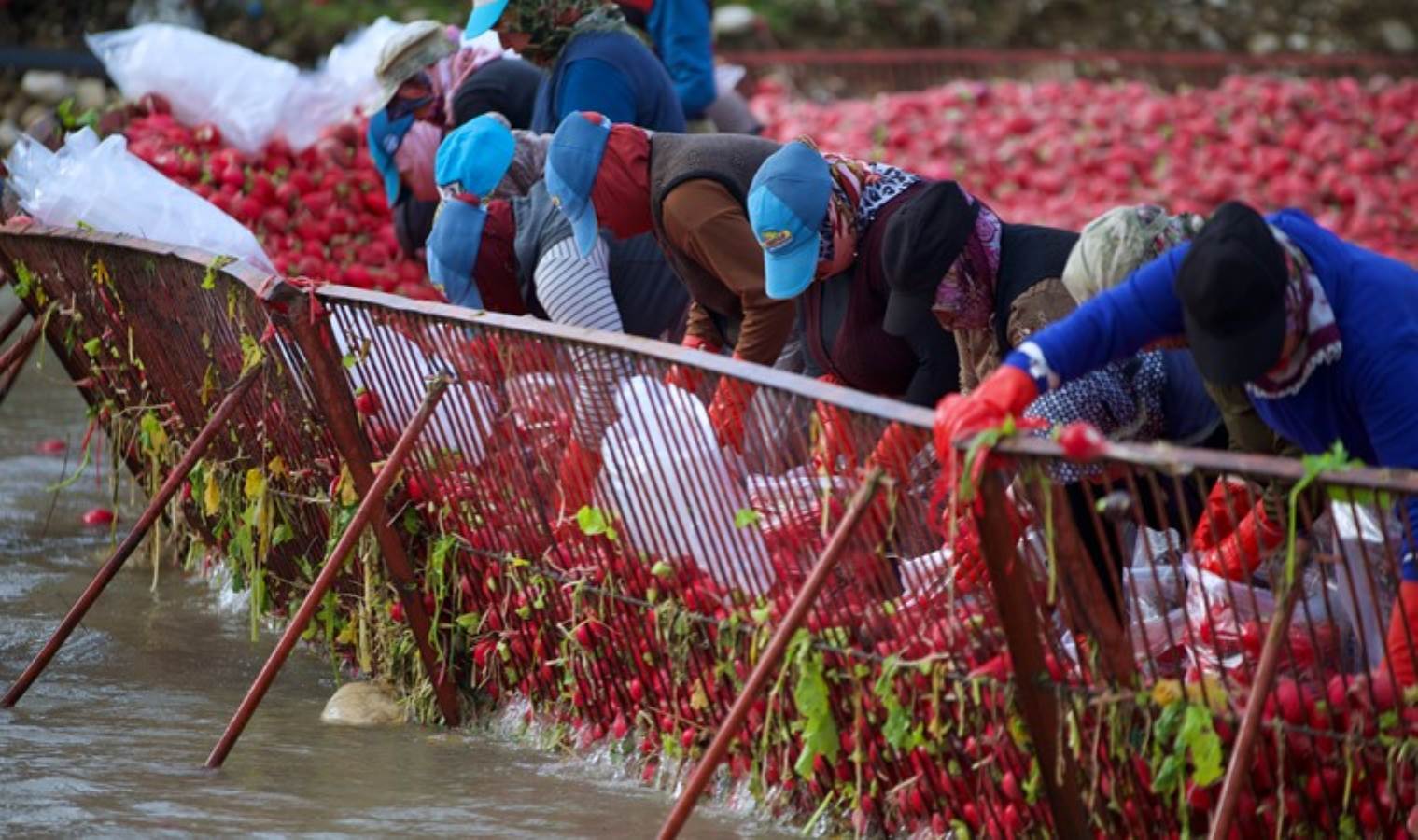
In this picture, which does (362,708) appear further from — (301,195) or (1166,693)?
(301,195)

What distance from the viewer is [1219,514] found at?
4289mm

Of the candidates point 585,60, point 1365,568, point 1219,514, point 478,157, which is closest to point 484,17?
point 585,60

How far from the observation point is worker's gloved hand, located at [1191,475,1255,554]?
162 inches

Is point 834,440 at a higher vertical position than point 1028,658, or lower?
higher

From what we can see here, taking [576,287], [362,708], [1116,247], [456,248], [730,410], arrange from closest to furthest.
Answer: [1116,247]
[730,410]
[362,708]
[576,287]
[456,248]

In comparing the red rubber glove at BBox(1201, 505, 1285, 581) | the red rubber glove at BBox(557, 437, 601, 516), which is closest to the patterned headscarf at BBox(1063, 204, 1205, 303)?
the red rubber glove at BBox(1201, 505, 1285, 581)

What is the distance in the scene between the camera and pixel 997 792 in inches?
158

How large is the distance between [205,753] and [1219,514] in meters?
2.50

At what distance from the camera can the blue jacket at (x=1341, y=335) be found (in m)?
3.69

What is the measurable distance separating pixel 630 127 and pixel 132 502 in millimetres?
3475

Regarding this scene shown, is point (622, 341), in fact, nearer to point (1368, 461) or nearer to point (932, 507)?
point (932, 507)

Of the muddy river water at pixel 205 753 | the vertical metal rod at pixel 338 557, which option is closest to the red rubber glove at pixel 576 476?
the vertical metal rod at pixel 338 557

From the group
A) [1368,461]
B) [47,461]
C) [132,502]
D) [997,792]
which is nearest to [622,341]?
[997,792]

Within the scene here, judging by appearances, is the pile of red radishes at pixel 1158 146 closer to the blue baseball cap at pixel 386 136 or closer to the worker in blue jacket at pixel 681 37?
the worker in blue jacket at pixel 681 37
